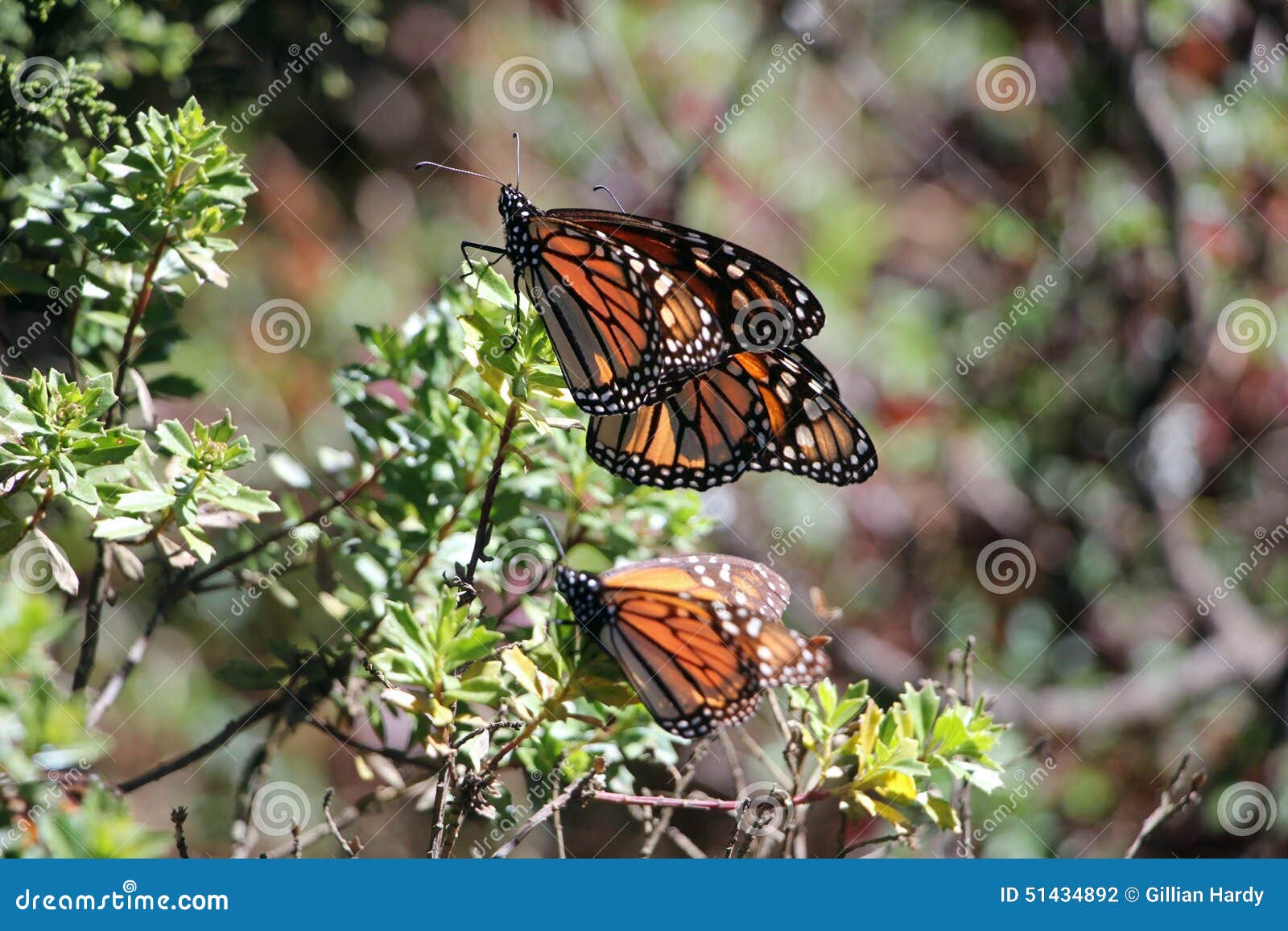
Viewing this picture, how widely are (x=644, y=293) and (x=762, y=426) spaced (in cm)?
30

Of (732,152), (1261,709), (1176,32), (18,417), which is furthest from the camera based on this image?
(732,152)

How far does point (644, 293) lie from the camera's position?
176 cm

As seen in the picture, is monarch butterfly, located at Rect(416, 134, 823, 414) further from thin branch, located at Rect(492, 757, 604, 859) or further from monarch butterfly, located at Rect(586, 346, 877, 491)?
thin branch, located at Rect(492, 757, 604, 859)

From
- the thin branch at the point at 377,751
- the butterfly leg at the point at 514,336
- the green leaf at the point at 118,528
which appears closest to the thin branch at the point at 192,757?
the thin branch at the point at 377,751

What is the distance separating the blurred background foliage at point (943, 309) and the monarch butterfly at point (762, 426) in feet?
3.04

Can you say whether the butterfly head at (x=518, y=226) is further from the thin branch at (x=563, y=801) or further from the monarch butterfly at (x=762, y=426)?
the thin branch at (x=563, y=801)

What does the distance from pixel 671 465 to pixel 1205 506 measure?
7.41 ft

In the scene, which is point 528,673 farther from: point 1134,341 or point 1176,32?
point 1176,32

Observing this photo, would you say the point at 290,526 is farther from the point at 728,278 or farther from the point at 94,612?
the point at 728,278

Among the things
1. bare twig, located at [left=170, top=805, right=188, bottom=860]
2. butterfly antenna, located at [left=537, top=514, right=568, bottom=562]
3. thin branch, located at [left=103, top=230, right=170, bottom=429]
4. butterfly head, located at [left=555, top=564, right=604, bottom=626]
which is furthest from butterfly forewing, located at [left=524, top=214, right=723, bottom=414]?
bare twig, located at [left=170, top=805, right=188, bottom=860]

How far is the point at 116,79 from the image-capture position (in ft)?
5.38

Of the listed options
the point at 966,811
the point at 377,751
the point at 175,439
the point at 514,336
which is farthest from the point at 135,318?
the point at 966,811

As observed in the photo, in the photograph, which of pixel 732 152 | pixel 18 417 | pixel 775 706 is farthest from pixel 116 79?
pixel 732 152

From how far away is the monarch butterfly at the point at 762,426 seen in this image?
1.76 meters
